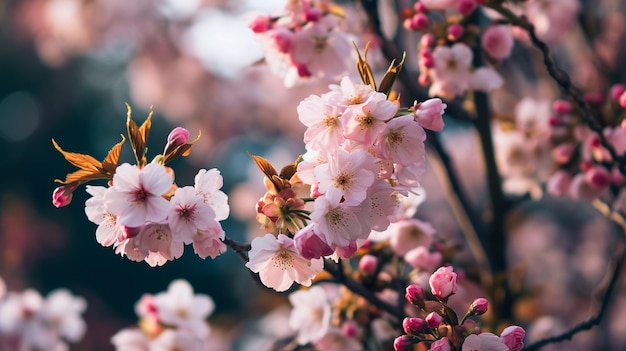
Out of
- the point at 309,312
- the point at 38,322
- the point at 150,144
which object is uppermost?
the point at 309,312

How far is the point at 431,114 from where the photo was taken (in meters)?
1.07

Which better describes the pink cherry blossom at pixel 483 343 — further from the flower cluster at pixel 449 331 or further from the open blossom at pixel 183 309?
the open blossom at pixel 183 309

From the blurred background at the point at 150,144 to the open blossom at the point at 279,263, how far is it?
1453 mm

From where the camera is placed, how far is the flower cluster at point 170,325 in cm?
164

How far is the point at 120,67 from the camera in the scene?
801cm

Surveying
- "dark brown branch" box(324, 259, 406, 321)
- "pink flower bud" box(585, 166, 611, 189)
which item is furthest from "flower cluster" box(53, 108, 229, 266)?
"pink flower bud" box(585, 166, 611, 189)

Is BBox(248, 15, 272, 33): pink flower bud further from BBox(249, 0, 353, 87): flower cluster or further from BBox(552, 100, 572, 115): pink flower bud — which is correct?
BBox(552, 100, 572, 115): pink flower bud

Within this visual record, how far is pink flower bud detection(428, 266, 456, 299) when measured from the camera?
1.04 metres

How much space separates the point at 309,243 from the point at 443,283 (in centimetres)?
20

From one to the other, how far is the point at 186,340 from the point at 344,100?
82 cm

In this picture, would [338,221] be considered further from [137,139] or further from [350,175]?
[137,139]

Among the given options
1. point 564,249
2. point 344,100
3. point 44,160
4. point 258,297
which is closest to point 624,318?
point 564,249

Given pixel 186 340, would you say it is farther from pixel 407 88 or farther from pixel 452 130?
pixel 452 130

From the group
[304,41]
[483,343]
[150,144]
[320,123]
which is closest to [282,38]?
[304,41]
